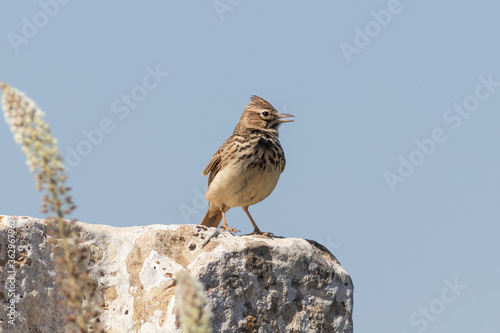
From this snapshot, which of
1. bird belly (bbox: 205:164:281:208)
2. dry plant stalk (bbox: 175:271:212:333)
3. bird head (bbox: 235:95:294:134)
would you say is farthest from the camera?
bird head (bbox: 235:95:294:134)

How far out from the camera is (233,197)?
30.8 feet

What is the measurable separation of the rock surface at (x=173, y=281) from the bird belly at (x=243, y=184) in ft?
8.61

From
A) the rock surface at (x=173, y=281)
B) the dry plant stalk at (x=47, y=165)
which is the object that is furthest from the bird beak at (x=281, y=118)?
the dry plant stalk at (x=47, y=165)

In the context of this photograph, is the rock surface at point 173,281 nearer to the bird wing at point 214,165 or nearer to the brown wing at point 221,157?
the brown wing at point 221,157

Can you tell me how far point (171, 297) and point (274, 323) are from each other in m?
0.98

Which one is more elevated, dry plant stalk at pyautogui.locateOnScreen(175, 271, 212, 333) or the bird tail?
the bird tail

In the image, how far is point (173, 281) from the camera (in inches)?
226

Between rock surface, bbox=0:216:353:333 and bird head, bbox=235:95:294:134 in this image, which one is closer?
rock surface, bbox=0:216:353:333

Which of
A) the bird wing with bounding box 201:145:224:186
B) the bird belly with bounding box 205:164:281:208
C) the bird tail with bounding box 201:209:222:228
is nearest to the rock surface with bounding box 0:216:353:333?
the bird belly with bounding box 205:164:281:208

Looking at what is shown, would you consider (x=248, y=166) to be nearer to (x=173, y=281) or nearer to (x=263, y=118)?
(x=263, y=118)

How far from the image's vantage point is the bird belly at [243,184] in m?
9.19

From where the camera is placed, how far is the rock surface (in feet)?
18.7

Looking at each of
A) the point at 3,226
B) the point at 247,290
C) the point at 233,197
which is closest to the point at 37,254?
the point at 3,226

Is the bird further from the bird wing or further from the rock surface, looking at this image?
the rock surface
